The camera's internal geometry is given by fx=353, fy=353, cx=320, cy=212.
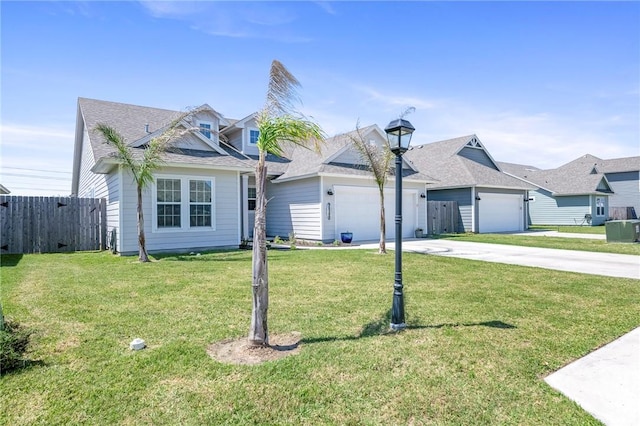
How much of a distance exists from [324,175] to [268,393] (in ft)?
40.1

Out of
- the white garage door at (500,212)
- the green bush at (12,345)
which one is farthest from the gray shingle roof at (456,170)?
the green bush at (12,345)

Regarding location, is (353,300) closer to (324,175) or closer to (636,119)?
(324,175)

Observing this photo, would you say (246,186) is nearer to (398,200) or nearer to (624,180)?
(398,200)

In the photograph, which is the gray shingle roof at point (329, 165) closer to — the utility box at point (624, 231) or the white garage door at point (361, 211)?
the white garage door at point (361, 211)

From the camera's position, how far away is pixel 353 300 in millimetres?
5816

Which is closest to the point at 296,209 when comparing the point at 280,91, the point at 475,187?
the point at 475,187

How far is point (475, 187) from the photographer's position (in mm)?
20500

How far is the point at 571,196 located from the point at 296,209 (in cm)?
2399

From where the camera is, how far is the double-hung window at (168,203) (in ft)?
38.6

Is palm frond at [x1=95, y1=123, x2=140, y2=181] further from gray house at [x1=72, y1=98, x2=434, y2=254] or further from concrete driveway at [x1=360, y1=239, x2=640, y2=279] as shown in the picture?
concrete driveway at [x1=360, y1=239, x2=640, y2=279]

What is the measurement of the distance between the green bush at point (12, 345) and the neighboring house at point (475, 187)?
19.3 meters

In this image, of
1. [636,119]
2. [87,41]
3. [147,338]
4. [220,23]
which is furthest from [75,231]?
[636,119]

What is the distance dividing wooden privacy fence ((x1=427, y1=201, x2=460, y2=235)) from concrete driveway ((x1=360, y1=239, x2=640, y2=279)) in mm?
5811

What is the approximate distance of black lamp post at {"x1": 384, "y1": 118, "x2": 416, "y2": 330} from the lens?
450cm
